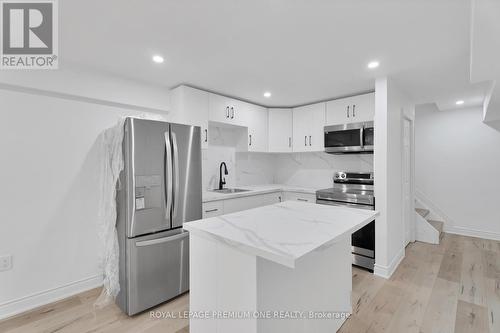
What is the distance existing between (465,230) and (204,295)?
4.85 meters

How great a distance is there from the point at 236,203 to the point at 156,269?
124 centimetres

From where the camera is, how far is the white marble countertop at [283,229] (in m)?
1.06

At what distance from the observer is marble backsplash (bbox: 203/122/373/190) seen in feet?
11.8

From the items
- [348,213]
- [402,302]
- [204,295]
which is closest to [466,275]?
[402,302]

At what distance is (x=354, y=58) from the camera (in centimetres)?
224

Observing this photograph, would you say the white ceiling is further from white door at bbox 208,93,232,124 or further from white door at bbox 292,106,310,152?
white door at bbox 292,106,310,152

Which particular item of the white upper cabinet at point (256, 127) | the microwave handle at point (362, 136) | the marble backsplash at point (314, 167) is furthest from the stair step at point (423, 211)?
the white upper cabinet at point (256, 127)

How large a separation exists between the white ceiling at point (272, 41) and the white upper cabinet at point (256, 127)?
2.71 feet

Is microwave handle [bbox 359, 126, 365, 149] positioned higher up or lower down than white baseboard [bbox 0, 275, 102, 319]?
higher up

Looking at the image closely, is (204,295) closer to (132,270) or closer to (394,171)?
(132,270)

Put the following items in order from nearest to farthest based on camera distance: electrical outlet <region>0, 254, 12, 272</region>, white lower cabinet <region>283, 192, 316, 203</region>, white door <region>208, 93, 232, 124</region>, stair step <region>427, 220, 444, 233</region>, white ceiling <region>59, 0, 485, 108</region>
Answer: white ceiling <region>59, 0, 485, 108</region>, electrical outlet <region>0, 254, 12, 272</region>, white door <region>208, 93, 232, 124</region>, white lower cabinet <region>283, 192, 316, 203</region>, stair step <region>427, 220, 444, 233</region>

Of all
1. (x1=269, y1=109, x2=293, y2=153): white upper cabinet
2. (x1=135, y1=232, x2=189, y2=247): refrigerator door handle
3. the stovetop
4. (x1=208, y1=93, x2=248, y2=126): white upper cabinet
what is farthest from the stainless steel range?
(x1=135, y1=232, x2=189, y2=247): refrigerator door handle

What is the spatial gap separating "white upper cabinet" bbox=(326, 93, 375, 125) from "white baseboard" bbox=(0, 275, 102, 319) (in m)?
3.60

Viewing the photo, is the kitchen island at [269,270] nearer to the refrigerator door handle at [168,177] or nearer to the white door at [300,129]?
the refrigerator door handle at [168,177]
